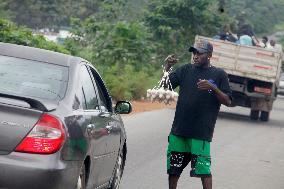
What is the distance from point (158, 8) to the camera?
41281 mm

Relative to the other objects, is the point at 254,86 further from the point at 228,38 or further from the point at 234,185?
the point at 234,185

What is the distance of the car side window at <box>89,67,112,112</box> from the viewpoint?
894 cm

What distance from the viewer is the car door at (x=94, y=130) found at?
305 inches

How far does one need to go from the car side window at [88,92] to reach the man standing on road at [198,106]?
974 millimetres

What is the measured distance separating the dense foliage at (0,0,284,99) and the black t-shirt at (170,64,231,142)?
54.0 feet

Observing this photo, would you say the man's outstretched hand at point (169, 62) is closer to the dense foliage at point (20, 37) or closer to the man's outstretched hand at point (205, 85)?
the man's outstretched hand at point (205, 85)

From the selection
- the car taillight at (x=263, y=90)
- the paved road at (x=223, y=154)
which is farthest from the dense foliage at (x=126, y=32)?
the car taillight at (x=263, y=90)

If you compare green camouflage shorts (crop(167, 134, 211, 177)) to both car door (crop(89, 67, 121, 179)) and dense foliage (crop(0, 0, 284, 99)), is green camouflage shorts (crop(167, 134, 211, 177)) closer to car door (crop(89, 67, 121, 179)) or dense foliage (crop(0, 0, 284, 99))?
car door (crop(89, 67, 121, 179))

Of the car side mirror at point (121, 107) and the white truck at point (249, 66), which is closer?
the car side mirror at point (121, 107)

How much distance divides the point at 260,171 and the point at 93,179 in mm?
6680

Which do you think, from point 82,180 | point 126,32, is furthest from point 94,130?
point 126,32

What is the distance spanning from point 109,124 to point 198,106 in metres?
0.91

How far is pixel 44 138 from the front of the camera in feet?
22.4

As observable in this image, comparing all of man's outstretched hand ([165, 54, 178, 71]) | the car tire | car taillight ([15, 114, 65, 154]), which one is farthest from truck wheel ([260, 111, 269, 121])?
car taillight ([15, 114, 65, 154])
